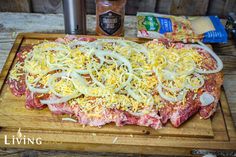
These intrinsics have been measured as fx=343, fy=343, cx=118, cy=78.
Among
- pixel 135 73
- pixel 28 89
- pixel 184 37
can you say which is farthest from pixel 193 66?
pixel 28 89

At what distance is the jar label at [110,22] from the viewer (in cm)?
166

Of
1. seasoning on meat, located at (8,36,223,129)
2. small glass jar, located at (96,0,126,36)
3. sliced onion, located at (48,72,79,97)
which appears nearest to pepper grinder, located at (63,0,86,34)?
small glass jar, located at (96,0,126,36)

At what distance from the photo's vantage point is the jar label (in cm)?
166

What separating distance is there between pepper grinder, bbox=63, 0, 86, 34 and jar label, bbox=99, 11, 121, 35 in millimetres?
120

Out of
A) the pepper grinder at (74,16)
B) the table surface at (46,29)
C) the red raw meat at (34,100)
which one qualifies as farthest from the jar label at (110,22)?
the red raw meat at (34,100)

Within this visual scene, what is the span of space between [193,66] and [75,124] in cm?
55

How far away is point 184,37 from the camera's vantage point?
5.80ft

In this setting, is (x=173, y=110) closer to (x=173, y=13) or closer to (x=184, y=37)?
(x=184, y=37)

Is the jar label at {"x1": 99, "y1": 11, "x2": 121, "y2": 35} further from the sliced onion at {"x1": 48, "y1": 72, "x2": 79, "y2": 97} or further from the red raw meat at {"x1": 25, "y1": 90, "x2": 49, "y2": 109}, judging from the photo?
the red raw meat at {"x1": 25, "y1": 90, "x2": 49, "y2": 109}

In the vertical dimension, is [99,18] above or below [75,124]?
above

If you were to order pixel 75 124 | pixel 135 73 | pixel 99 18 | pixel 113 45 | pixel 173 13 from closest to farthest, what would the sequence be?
pixel 75 124
pixel 135 73
pixel 113 45
pixel 99 18
pixel 173 13

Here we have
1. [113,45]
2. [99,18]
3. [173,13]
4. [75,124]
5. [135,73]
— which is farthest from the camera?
[173,13]

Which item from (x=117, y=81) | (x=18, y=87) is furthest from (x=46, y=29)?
(x=117, y=81)

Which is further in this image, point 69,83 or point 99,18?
point 99,18
